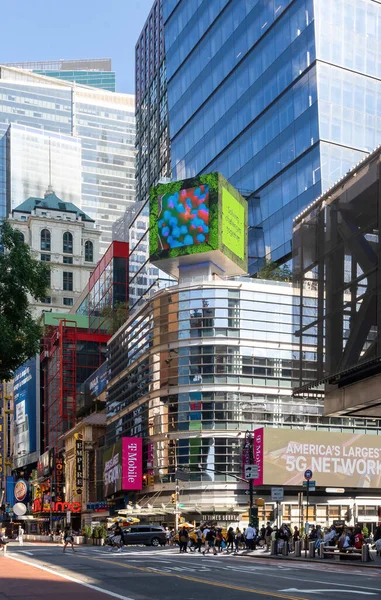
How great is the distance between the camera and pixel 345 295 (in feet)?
136

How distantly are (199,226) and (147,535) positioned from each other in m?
31.4

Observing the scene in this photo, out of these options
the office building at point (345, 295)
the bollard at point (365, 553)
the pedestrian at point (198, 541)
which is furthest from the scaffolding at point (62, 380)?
the bollard at point (365, 553)

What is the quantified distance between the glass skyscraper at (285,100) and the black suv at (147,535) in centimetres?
3374

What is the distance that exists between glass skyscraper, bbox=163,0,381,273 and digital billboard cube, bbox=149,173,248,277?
17.5ft

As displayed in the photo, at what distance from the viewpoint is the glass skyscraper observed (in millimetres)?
92188

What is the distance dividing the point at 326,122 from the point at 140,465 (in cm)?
3715

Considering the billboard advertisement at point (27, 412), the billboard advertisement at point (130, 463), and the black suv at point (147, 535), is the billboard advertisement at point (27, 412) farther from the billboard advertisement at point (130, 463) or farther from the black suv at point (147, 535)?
the black suv at point (147, 535)

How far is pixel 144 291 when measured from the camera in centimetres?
11869

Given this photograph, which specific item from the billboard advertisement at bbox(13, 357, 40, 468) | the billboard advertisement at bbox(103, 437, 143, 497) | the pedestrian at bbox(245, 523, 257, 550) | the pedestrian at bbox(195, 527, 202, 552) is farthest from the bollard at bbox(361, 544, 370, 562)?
the billboard advertisement at bbox(13, 357, 40, 468)

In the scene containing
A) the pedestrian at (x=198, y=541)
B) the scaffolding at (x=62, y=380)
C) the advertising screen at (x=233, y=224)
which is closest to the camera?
the pedestrian at (x=198, y=541)

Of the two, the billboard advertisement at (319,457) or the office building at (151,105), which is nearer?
the billboard advertisement at (319,457)

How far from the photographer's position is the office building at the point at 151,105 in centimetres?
15238

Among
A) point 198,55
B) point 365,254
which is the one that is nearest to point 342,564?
point 365,254

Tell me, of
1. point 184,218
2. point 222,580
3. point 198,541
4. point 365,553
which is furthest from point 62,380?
point 222,580
